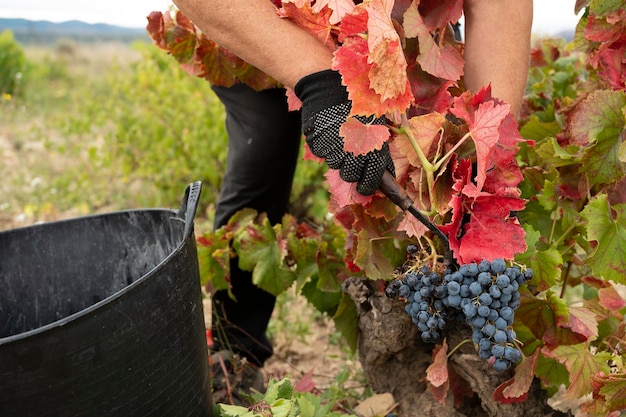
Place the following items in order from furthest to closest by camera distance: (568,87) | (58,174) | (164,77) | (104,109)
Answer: (58,174), (104,109), (164,77), (568,87)

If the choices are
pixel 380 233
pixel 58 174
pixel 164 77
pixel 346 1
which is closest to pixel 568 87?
pixel 380 233

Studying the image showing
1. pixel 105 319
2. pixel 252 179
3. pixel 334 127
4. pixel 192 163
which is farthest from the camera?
pixel 192 163

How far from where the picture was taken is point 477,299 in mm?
1162

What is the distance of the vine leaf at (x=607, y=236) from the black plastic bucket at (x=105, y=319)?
33.9 inches

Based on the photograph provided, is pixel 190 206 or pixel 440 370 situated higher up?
pixel 190 206

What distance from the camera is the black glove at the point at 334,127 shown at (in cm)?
124

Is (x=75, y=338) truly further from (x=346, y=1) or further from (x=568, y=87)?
(x=568, y=87)

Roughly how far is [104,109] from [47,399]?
431cm

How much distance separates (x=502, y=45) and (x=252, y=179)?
0.94 m

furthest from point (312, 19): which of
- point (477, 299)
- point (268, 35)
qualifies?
point (477, 299)

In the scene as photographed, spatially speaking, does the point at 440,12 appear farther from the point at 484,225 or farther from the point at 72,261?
the point at 72,261

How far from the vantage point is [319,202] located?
3.78m

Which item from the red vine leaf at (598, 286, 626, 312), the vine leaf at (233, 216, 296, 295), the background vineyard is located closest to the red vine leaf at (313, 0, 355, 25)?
the background vineyard

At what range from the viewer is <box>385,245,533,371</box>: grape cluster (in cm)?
115
